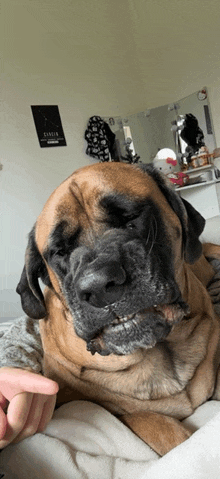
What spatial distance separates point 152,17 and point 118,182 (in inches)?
192

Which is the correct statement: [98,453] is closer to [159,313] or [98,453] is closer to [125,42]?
[159,313]

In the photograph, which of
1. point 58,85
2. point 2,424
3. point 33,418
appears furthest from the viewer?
point 58,85

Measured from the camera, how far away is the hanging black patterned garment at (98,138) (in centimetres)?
452

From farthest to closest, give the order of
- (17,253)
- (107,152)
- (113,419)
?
(107,152)
(17,253)
(113,419)

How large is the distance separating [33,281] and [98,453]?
0.53m

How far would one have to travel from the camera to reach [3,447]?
2.55ft

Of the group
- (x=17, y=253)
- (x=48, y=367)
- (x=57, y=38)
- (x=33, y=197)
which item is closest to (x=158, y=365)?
(x=48, y=367)

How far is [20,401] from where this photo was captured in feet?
2.49

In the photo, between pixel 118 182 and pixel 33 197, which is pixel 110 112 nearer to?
pixel 33 197

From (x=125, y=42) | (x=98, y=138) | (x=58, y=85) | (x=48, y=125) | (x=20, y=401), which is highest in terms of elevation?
(x=125, y=42)

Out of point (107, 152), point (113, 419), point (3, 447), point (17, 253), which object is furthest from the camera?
point (107, 152)

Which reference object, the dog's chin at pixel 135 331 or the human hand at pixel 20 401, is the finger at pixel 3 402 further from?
the dog's chin at pixel 135 331

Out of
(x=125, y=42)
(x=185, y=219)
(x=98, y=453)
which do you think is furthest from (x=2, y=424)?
(x=125, y=42)

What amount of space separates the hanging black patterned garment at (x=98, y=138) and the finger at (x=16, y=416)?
3.96 metres
